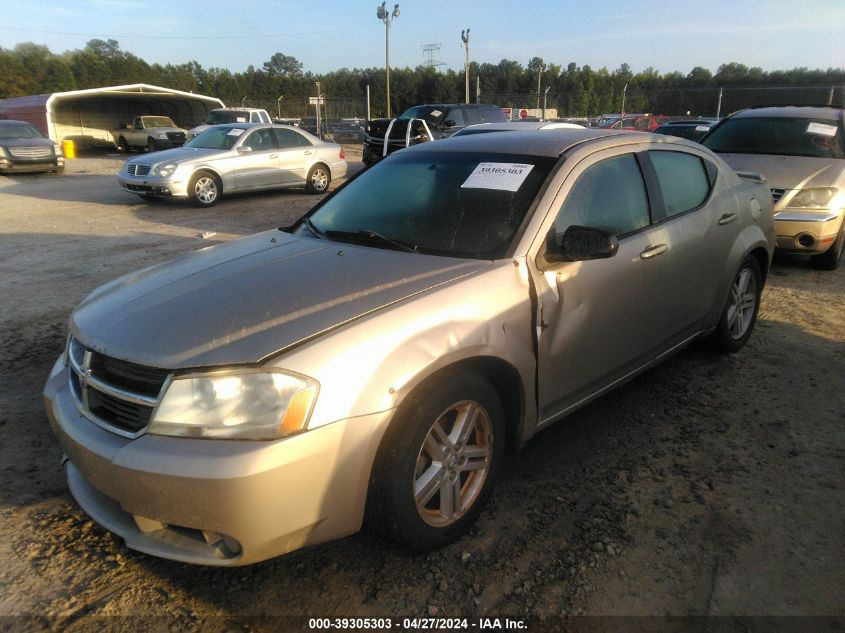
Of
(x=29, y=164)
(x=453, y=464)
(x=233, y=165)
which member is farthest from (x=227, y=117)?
(x=453, y=464)

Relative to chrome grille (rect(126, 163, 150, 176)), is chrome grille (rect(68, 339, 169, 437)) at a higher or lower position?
higher

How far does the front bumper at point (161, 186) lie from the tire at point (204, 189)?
16 centimetres

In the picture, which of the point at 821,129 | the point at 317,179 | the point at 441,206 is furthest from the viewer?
the point at 317,179

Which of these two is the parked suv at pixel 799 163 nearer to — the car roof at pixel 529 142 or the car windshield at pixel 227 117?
the car roof at pixel 529 142

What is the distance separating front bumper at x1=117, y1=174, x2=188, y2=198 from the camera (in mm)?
11844

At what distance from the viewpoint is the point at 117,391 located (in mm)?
2289

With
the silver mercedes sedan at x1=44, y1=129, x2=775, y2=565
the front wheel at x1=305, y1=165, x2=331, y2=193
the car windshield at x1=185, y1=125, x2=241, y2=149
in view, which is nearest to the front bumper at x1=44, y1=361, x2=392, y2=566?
the silver mercedes sedan at x1=44, y1=129, x2=775, y2=565

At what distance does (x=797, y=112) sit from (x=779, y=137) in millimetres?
536

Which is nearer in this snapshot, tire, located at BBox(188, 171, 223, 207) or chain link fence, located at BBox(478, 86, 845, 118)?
tire, located at BBox(188, 171, 223, 207)

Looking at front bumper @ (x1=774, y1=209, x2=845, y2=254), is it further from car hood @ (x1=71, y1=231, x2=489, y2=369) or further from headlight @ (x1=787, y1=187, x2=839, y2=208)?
car hood @ (x1=71, y1=231, x2=489, y2=369)

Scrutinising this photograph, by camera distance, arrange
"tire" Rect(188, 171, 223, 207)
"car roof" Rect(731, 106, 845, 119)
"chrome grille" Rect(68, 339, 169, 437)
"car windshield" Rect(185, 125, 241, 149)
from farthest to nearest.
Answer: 1. "car windshield" Rect(185, 125, 241, 149)
2. "tire" Rect(188, 171, 223, 207)
3. "car roof" Rect(731, 106, 845, 119)
4. "chrome grille" Rect(68, 339, 169, 437)

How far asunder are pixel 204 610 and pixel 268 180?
473 inches

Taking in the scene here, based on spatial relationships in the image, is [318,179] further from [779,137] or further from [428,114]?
[779,137]

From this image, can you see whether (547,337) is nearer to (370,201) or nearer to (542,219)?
(542,219)
